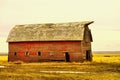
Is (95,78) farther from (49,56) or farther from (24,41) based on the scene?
(24,41)

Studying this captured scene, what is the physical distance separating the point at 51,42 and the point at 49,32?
7.42 ft

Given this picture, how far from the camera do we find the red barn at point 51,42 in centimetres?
5256

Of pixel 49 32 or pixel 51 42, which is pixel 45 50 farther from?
pixel 49 32

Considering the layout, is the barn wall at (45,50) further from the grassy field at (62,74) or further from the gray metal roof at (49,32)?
the grassy field at (62,74)

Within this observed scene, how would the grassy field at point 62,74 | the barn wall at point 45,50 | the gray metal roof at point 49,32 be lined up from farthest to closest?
1. the gray metal roof at point 49,32
2. the barn wall at point 45,50
3. the grassy field at point 62,74

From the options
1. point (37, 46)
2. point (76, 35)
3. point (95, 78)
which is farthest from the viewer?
point (37, 46)

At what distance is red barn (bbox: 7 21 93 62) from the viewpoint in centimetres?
5256

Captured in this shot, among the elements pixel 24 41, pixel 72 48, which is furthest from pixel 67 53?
pixel 24 41

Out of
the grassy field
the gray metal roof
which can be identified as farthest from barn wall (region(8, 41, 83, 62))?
the grassy field

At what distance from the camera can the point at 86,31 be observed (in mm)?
55188

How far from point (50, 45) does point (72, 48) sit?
431cm

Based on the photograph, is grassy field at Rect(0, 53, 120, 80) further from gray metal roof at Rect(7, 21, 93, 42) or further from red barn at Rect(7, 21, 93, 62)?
gray metal roof at Rect(7, 21, 93, 42)

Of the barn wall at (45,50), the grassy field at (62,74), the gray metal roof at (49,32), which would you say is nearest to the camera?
the grassy field at (62,74)

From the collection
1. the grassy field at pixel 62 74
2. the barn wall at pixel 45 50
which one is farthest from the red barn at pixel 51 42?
the grassy field at pixel 62 74
